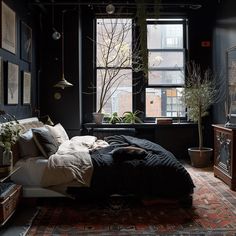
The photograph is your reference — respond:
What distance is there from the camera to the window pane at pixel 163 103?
6746 millimetres

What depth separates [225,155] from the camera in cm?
456

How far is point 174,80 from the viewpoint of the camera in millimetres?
6758

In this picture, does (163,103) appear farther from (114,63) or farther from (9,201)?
(9,201)

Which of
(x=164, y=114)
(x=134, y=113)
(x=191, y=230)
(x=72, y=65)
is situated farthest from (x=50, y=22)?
(x=191, y=230)

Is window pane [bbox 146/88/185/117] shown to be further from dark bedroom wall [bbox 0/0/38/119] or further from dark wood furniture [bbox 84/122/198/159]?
dark bedroom wall [bbox 0/0/38/119]

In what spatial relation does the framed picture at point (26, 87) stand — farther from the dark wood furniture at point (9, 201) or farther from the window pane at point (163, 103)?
the window pane at point (163, 103)

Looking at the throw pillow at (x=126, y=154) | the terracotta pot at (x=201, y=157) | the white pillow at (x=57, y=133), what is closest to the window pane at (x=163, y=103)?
the terracotta pot at (x=201, y=157)

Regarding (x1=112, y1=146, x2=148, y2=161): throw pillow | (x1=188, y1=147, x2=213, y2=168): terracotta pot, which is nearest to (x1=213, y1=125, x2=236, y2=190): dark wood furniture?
(x1=188, y1=147, x2=213, y2=168): terracotta pot

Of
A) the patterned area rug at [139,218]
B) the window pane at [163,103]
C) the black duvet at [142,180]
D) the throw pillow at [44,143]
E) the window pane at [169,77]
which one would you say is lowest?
the patterned area rug at [139,218]

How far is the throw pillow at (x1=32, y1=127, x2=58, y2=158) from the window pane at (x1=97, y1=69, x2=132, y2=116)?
2.81 metres

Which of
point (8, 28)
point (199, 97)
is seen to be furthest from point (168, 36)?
point (8, 28)

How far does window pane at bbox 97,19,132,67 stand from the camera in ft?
21.3

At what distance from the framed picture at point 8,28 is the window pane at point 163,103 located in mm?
3108

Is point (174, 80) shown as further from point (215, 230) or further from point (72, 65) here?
point (215, 230)
